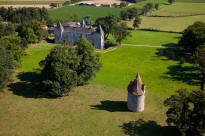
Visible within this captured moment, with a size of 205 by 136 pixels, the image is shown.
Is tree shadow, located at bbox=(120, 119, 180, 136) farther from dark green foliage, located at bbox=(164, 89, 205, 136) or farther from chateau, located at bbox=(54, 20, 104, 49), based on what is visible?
chateau, located at bbox=(54, 20, 104, 49)

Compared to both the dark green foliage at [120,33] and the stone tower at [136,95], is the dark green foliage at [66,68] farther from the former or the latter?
the dark green foliage at [120,33]

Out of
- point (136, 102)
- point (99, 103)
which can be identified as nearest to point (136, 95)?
point (136, 102)

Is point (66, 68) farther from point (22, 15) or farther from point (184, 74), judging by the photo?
point (22, 15)

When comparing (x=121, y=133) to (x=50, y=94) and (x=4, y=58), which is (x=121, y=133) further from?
(x=4, y=58)

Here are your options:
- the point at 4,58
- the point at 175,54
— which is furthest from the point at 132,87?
the point at 175,54

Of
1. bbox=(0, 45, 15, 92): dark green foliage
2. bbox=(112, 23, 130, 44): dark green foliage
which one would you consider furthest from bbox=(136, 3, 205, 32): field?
bbox=(0, 45, 15, 92): dark green foliage
